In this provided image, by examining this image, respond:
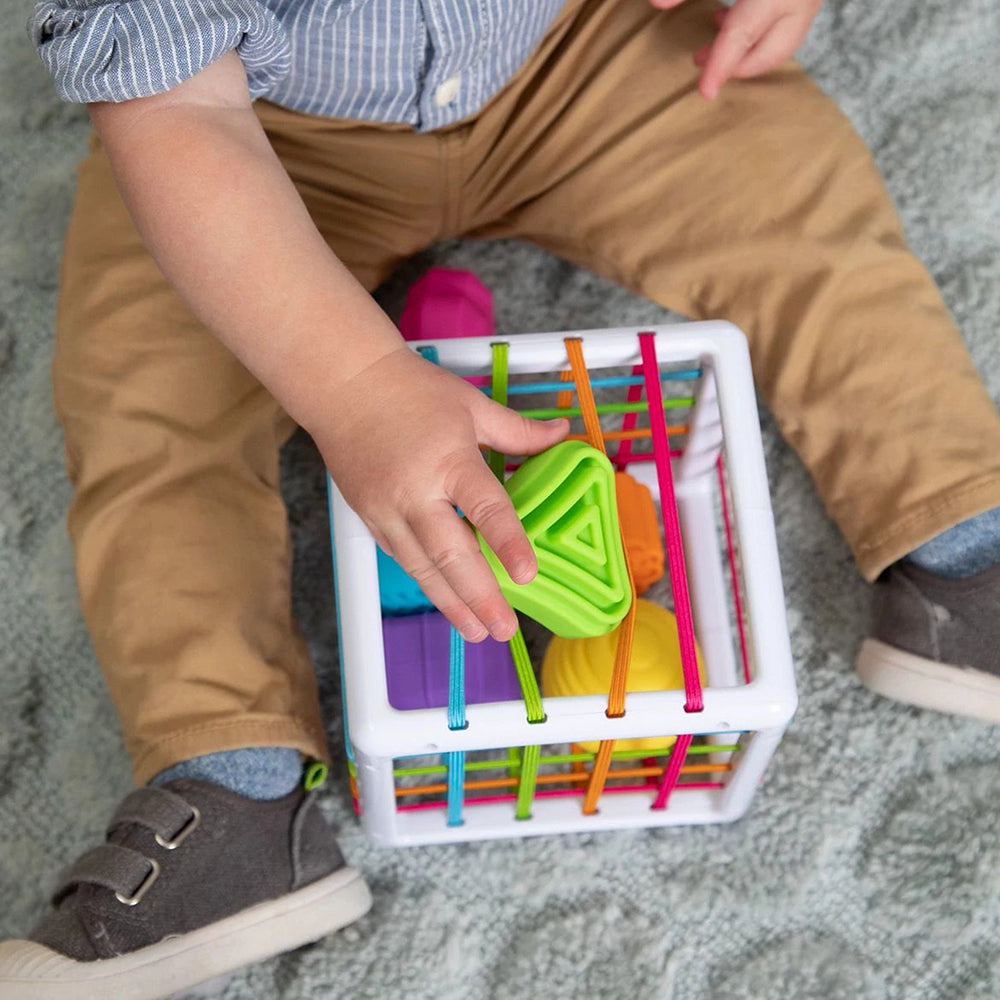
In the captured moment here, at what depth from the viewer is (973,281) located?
94 centimetres

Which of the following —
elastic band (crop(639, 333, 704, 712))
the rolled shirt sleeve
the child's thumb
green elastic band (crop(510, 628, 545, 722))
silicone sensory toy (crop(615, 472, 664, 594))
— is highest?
the rolled shirt sleeve

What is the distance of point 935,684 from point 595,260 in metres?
0.34

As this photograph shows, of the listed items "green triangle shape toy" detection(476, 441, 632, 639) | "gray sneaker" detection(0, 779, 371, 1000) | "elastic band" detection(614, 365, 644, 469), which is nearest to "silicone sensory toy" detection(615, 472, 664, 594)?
"elastic band" detection(614, 365, 644, 469)

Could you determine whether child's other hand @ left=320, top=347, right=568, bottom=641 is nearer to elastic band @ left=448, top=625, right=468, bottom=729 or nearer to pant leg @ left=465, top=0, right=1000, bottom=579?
elastic band @ left=448, top=625, right=468, bottom=729

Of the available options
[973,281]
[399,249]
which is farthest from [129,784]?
[973,281]

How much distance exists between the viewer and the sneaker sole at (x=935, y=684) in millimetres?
794

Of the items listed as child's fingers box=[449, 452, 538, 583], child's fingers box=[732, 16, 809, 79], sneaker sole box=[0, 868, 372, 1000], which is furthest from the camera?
child's fingers box=[732, 16, 809, 79]

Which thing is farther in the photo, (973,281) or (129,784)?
(973,281)

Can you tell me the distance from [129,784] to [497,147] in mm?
463

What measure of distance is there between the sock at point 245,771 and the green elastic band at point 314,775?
1 centimetres

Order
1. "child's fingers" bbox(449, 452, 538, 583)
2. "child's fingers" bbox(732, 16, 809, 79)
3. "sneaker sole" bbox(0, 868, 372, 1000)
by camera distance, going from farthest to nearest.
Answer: "child's fingers" bbox(732, 16, 809, 79), "sneaker sole" bbox(0, 868, 372, 1000), "child's fingers" bbox(449, 452, 538, 583)

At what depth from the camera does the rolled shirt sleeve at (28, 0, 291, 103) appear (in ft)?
2.03

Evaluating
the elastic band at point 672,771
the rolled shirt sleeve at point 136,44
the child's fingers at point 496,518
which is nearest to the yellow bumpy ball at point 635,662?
the elastic band at point 672,771

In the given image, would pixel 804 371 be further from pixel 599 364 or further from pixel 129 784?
pixel 129 784
